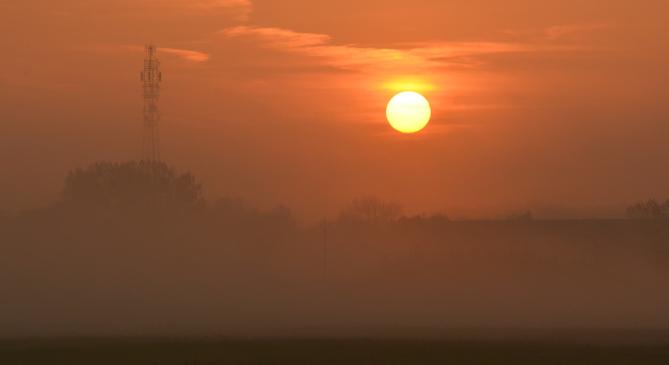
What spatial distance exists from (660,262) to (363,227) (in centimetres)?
4750

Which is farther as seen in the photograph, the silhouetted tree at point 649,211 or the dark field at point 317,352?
the silhouetted tree at point 649,211

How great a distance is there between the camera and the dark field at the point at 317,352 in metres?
53.7

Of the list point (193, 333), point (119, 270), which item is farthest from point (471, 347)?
point (119, 270)

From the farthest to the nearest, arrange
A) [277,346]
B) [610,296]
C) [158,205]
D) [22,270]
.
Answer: [158,205] < [22,270] < [610,296] < [277,346]

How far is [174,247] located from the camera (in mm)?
135750

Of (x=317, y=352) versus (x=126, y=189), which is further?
(x=126, y=189)

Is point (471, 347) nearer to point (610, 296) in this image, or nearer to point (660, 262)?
point (610, 296)

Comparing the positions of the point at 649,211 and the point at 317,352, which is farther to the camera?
the point at 649,211

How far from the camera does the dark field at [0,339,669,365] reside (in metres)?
53.7

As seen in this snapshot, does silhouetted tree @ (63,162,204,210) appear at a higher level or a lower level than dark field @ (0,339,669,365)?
higher

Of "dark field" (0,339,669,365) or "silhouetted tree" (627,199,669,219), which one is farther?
"silhouetted tree" (627,199,669,219)

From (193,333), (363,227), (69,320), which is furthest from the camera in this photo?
(363,227)

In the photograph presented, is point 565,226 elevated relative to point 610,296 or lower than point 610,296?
elevated

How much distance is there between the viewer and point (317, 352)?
57.1 meters
